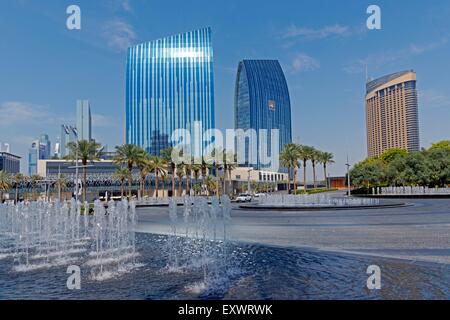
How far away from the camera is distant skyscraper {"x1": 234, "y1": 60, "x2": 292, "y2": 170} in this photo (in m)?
162

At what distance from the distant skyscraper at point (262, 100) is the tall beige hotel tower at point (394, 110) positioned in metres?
53.8

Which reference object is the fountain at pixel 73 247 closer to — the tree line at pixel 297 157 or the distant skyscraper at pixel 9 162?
the tree line at pixel 297 157

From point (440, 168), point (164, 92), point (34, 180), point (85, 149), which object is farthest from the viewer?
point (164, 92)

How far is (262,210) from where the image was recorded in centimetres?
3206

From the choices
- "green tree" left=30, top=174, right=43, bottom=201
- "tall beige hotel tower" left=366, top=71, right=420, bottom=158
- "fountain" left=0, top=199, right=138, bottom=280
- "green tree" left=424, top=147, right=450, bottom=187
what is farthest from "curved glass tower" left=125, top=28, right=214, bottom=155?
"fountain" left=0, top=199, right=138, bottom=280

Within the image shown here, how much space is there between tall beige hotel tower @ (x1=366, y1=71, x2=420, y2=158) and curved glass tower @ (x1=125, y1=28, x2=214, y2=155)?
51.8 meters

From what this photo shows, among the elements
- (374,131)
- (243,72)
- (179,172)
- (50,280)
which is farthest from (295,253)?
(243,72)

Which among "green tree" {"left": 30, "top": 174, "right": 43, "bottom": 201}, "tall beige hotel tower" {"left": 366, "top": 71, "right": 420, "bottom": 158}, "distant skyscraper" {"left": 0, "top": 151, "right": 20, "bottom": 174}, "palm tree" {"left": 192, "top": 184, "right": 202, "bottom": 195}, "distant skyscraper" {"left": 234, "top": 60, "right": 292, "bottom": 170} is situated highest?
"distant skyscraper" {"left": 234, "top": 60, "right": 292, "bottom": 170}

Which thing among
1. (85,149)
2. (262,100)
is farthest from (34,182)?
(262,100)

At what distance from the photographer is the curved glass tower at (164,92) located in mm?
125812

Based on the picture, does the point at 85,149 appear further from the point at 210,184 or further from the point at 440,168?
the point at 440,168

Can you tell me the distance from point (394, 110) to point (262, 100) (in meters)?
76.0

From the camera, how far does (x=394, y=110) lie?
93375mm

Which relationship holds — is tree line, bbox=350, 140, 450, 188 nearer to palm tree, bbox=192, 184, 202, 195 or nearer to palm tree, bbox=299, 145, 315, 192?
palm tree, bbox=299, 145, 315, 192
